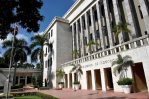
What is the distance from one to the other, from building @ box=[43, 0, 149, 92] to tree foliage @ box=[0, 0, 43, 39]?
30.7ft

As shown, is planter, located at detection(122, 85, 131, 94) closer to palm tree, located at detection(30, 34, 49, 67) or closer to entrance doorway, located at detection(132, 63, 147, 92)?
entrance doorway, located at detection(132, 63, 147, 92)

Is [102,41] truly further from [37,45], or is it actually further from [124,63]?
[37,45]

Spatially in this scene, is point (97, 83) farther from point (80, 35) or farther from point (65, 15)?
point (65, 15)

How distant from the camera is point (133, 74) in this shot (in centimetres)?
1276

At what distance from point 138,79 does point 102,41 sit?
9.89 meters

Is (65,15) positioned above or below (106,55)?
above

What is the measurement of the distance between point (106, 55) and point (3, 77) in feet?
113

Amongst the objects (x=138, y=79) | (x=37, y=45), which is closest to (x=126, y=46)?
(x=138, y=79)

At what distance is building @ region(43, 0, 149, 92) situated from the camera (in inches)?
507

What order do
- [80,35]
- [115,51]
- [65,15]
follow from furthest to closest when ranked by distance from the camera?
1. [65,15]
2. [80,35]
3. [115,51]

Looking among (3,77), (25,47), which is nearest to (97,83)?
(25,47)

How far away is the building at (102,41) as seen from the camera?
12.9 meters

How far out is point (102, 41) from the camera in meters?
21.6

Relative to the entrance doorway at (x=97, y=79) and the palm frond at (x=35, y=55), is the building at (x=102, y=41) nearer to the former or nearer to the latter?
the entrance doorway at (x=97, y=79)
